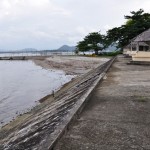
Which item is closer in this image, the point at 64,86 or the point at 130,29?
the point at 64,86

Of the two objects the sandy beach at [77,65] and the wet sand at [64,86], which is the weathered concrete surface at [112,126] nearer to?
the wet sand at [64,86]

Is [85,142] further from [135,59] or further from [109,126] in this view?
[135,59]

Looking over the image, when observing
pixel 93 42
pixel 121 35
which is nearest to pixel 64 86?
pixel 121 35

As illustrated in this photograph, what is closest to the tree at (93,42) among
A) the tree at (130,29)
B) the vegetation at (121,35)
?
the vegetation at (121,35)

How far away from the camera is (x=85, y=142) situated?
18.2ft

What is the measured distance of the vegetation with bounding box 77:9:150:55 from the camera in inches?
2217

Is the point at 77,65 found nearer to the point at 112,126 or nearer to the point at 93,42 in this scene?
the point at 93,42

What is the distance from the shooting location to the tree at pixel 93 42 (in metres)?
76.6

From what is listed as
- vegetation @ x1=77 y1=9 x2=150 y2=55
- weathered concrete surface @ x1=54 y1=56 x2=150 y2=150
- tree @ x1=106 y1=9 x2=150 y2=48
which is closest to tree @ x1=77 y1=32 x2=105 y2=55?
vegetation @ x1=77 y1=9 x2=150 y2=55

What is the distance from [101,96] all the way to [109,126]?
3.77 metres

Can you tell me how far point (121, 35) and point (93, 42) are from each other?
1609 cm

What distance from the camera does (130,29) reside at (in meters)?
57.0

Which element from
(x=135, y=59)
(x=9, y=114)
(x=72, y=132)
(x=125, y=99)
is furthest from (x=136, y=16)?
(x=72, y=132)

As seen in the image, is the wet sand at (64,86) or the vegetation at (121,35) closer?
the wet sand at (64,86)
